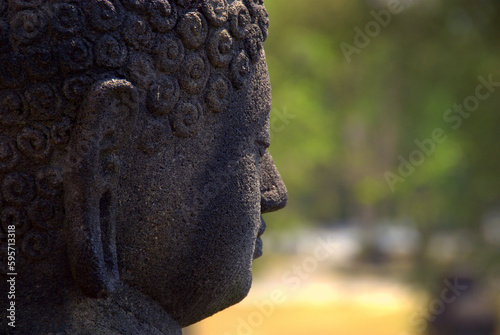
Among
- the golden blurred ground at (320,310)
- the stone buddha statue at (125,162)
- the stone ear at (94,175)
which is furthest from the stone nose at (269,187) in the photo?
the golden blurred ground at (320,310)

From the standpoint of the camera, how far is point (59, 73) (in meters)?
1.65

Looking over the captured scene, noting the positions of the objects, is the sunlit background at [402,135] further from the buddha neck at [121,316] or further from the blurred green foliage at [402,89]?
the buddha neck at [121,316]

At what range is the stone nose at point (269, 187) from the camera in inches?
80.7

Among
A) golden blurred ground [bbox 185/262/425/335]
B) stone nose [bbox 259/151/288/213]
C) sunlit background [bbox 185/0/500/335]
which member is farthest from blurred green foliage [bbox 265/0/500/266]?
stone nose [bbox 259/151/288/213]

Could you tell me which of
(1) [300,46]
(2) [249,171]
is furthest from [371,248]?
(2) [249,171]

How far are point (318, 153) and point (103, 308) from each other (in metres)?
10.6

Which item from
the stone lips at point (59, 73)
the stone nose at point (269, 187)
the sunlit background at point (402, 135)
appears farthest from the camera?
the sunlit background at point (402, 135)

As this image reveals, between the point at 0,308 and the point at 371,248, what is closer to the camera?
the point at 0,308

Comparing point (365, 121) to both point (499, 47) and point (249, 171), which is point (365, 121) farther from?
point (249, 171)

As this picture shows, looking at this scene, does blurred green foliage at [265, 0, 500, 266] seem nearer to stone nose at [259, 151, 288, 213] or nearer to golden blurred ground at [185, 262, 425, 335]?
golden blurred ground at [185, 262, 425, 335]

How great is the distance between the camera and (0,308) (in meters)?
1.69

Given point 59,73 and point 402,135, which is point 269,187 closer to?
point 59,73

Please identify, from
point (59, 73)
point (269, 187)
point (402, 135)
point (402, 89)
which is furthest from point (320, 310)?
point (59, 73)

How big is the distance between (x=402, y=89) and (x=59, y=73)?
38.3 ft
